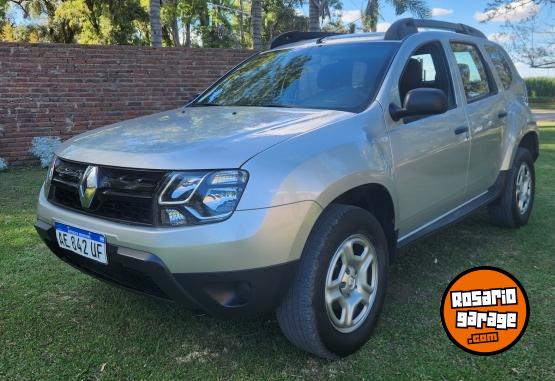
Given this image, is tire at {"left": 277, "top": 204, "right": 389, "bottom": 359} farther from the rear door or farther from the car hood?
the rear door

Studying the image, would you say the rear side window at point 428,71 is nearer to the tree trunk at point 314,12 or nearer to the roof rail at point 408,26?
the roof rail at point 408,26

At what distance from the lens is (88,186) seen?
2.38m

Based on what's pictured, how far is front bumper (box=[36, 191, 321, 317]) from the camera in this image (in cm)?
203

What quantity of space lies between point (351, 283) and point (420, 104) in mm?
1076

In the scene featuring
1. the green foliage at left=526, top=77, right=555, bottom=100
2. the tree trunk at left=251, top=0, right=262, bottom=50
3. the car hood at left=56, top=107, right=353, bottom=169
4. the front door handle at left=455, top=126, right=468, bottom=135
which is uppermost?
the tree trunk at left=251, top=0, right=262, bottom=50

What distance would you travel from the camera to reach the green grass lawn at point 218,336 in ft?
7.98

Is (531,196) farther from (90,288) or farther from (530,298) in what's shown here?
(90,288)

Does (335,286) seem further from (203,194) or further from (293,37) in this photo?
(293,37)

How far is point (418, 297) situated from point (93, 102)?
7.02 m

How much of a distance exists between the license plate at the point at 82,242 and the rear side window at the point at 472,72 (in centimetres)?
276

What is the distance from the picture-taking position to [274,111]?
9.50ft

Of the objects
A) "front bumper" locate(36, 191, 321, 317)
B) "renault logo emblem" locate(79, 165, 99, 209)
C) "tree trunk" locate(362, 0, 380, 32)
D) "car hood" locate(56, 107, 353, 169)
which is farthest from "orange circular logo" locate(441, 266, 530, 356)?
"tree trunk" locate(362, 0, 380, 32)

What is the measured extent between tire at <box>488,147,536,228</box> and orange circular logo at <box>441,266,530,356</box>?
6.40ft

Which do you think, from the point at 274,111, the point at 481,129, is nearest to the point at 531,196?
the point at 481,129
